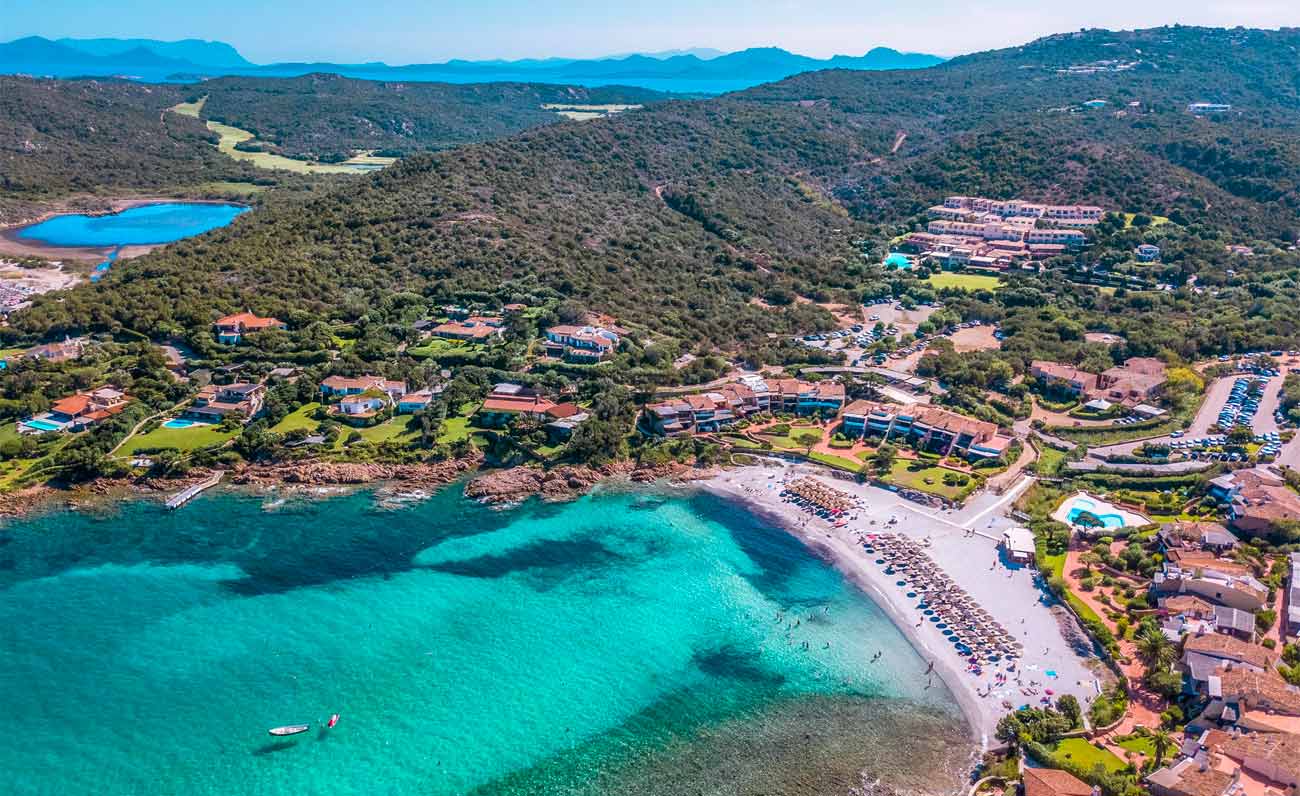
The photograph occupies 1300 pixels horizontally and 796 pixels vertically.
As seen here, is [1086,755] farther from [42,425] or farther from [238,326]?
[238,326]

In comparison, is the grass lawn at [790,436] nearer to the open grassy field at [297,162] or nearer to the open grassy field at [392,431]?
the open grassy field at [392,431]

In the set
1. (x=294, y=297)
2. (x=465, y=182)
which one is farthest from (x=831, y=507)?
(x=465, y=182)

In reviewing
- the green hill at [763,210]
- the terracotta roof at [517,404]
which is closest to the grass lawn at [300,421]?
the terracotta roof at [517,404]

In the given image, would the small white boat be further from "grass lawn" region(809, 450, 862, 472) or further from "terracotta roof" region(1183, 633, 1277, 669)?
"terracotta roof" region(1183, 633, 1277, 669)

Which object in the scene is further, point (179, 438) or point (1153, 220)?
point (1153, 220)

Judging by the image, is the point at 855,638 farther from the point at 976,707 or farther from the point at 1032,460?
the point at 1032,460

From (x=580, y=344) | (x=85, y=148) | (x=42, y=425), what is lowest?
(x=42, y=425)

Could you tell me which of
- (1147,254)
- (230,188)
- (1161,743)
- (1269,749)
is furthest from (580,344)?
(230,188)
